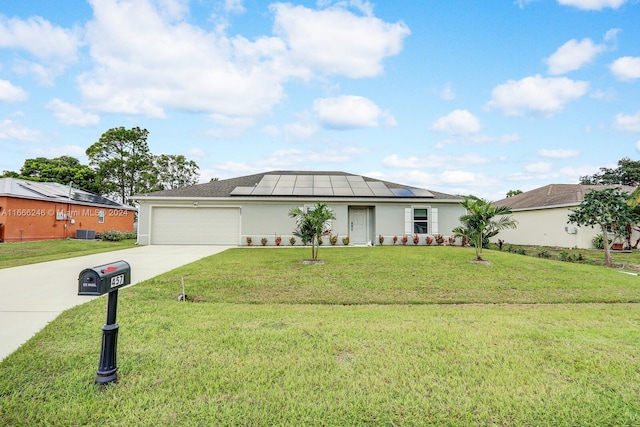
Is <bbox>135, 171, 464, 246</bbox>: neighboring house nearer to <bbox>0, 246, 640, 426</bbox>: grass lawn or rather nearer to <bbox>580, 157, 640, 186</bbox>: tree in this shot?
<bbox>0, 246, 640, 426</bbox>: grass lawn

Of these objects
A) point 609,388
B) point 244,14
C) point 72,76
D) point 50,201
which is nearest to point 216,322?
point 609,388

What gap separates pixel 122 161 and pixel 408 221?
27.5m

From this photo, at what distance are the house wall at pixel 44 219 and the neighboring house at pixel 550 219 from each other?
1099 inches

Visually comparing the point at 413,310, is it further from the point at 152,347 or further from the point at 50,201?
the point at 50,201

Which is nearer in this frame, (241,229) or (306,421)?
(306,421)

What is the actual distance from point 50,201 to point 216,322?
1934 cm

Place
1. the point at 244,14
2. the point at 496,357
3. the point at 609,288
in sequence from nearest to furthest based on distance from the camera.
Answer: the point at 496,357, the point at 609,288, the point at 244,14

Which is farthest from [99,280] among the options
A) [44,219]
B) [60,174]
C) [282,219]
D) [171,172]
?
[60,174]

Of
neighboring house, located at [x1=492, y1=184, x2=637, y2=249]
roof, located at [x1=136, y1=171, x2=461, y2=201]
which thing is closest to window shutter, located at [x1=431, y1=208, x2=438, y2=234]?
roof, located at [x1=136, y1=171, x2=461, y2=201]

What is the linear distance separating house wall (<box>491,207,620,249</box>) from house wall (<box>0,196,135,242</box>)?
92.9ft

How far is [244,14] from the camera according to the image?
425 inches

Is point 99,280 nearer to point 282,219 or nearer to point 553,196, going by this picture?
point 282,219

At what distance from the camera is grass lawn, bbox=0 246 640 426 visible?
2.01m

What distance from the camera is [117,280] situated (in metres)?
2.38
